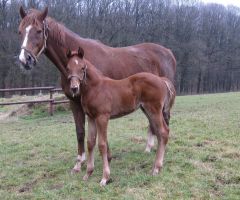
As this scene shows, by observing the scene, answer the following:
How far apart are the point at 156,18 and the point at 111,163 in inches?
1989

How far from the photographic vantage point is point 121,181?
5.02 m

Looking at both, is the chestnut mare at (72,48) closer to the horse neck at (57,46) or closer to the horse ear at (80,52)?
the horse neck at (57,46)

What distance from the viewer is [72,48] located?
5758 millimetres

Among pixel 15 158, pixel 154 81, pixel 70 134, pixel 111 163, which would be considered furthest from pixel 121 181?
pixel 70 134

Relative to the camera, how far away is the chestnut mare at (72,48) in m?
5.19

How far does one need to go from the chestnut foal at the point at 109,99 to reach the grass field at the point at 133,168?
0.99 feet

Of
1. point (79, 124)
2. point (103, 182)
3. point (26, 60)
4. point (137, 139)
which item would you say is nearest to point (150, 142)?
point (137, 139)

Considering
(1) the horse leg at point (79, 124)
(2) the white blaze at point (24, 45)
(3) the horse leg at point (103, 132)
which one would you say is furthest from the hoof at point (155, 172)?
(2) the white blaze at point (24, 45)

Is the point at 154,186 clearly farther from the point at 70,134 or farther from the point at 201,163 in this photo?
the point at 70,134

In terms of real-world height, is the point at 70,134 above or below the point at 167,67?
below

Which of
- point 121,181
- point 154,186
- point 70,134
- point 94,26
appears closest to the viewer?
point 154,186

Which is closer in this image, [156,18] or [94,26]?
[94,26]

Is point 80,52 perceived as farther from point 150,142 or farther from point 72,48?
point 150,142

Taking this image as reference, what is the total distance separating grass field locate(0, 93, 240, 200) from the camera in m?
4.61
